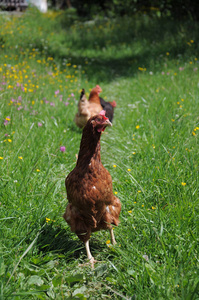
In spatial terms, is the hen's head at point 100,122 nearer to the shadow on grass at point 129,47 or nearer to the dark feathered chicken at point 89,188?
the dark feathered chicken at point 89,188

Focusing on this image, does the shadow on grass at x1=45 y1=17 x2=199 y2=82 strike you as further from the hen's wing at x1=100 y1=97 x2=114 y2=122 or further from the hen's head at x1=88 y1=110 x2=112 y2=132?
the hen's head at x1=88 y1=110 x2=112 y2=132

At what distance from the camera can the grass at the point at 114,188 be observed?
207cm

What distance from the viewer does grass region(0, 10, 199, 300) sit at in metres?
2.07

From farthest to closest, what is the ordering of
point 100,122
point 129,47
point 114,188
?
point 129,47 < point 114,188 < point 100,122

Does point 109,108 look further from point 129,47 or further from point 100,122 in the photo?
point 129,47

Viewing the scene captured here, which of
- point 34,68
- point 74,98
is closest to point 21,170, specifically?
point 74,98

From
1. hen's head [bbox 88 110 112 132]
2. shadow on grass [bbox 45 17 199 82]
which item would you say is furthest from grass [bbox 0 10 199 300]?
shadow on grass [bbox 45 17 199 82]

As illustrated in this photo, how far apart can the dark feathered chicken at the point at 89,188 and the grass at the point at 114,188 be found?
0.21 meters

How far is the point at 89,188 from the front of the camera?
2357mm

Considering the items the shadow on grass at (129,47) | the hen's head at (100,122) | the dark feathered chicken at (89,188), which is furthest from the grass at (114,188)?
the shadow on grass at (129,47)

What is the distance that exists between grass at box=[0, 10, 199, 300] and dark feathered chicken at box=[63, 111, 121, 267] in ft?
0.68

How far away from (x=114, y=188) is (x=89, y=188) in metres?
1.07

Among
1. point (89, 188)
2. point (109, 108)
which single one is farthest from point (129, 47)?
point (89, 188)

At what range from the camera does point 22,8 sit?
1689 cm
